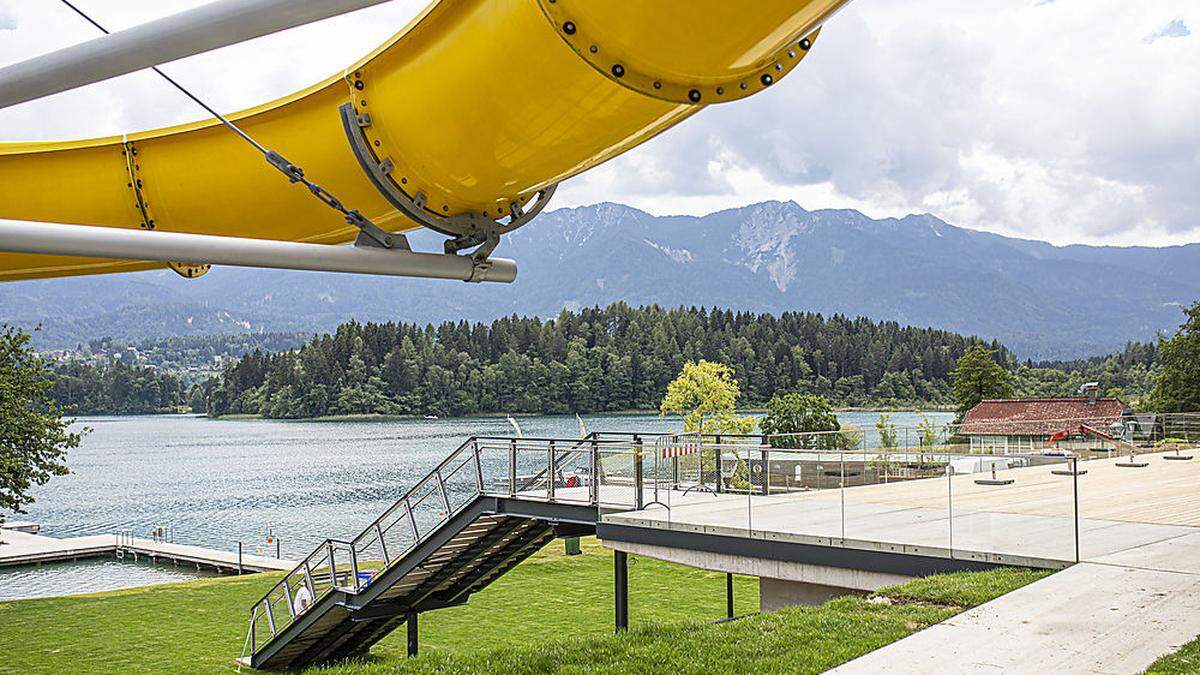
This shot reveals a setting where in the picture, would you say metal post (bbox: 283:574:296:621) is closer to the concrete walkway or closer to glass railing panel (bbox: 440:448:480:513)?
glass railing panel (bbox: 440:448:480:513)

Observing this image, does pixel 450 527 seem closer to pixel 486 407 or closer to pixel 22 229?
pixel 22 229

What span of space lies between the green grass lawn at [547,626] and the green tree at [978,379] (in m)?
39.5

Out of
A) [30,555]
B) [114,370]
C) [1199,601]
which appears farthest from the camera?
[114,370]

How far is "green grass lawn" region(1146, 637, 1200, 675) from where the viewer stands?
234 inches

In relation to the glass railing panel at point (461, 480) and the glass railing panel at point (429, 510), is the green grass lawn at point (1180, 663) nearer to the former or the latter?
the glass railing panel at point (461, 480)

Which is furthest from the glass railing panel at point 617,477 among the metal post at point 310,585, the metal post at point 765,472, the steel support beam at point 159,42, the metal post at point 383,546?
the steel support beam at point 159,42

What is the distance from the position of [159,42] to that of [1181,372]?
56.2m

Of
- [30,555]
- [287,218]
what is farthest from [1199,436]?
[30,555]

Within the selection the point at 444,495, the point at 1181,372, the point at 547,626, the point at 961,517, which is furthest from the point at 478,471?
the point at 1181,372

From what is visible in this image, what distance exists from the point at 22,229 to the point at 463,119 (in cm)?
150

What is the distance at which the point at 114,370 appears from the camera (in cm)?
16862

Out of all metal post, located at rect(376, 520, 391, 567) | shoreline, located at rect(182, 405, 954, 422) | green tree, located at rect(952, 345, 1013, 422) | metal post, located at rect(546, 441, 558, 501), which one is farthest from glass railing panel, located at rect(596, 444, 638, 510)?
shoreline, located at rect(182, 405, 954, 422)

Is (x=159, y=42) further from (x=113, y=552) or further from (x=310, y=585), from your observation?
(x=113, y=552)

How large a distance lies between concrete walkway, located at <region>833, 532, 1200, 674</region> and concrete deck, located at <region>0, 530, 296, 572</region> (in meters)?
33.1
